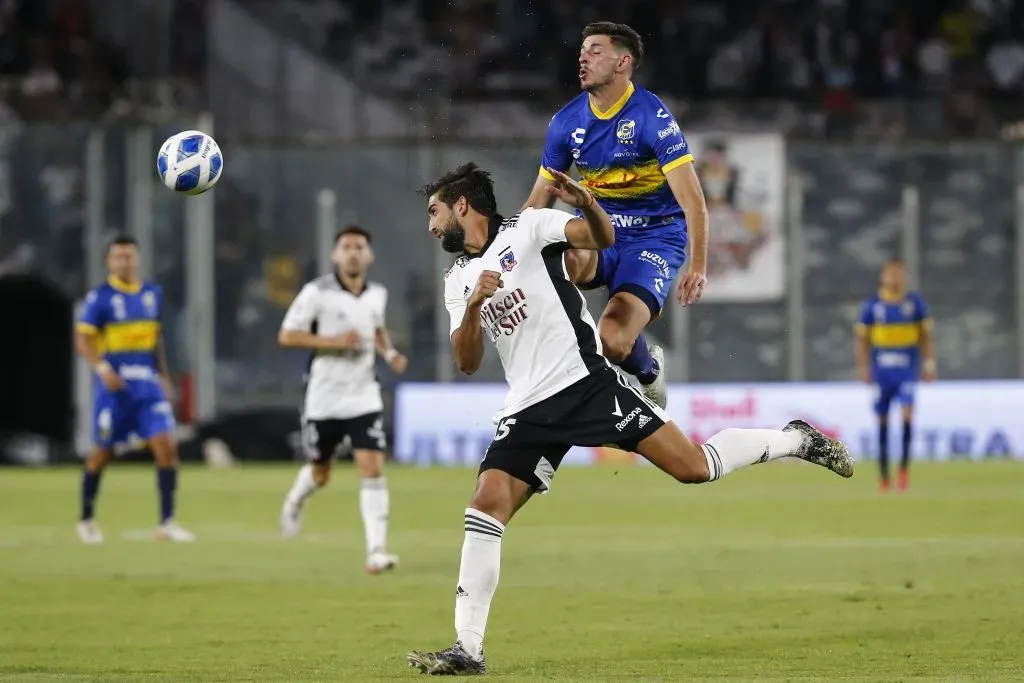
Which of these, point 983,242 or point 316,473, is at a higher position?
point 983,242

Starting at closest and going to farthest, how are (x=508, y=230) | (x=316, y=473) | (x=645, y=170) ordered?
(x=508, y=230) < (x=645, y=170) < (x=316, y=473)

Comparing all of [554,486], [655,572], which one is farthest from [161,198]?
[655,572]

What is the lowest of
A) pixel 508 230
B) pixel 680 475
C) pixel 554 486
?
pixel 554 486

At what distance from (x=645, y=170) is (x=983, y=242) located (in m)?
18.1

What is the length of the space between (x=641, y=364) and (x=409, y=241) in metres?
16.8

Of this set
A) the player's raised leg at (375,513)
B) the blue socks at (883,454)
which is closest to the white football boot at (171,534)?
the player's raised leg at (375,513)

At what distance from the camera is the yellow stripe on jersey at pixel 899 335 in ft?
64.9

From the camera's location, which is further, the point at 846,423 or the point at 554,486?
the point at 846,423

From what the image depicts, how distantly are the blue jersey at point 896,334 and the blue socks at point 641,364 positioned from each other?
437 inches

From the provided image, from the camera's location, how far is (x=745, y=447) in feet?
25.7

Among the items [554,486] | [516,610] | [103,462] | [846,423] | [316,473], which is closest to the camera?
[516,610]

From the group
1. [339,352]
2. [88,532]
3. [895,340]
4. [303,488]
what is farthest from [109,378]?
[895,340]

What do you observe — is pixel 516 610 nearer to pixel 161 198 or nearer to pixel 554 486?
pixel 554 486

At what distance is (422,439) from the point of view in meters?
25.1
